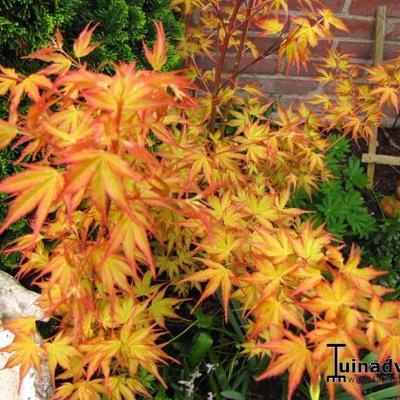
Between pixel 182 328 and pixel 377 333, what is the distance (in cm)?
87

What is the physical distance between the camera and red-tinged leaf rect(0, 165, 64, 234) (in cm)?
78

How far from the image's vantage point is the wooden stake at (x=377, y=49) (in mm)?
2182

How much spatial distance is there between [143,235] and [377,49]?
5.85 ft

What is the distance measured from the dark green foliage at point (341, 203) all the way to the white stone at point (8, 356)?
1.02 meters

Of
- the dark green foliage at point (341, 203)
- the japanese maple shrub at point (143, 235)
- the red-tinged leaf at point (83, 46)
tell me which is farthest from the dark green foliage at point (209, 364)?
the red-tinged leaf at point (83, 46)

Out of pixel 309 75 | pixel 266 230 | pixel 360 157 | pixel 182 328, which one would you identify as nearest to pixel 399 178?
pixel 360 157

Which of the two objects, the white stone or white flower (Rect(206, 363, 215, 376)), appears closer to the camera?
the white stone

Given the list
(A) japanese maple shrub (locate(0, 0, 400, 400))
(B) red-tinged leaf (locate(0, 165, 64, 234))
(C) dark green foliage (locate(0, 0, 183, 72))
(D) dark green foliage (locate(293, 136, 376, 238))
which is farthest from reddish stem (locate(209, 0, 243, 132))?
(B) red-tinged leaf (locate(0, 165, 64, 234))

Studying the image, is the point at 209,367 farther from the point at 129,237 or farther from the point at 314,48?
the point at 314,48

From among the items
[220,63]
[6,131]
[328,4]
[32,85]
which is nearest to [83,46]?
[32,85]

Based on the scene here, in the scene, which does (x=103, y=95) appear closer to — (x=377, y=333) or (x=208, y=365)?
(x=377, y=333)

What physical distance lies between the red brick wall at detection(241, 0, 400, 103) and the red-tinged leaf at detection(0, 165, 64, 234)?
152cm

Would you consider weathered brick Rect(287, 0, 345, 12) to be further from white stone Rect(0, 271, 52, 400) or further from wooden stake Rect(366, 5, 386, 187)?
white stone Rect(0, 271, 52, 400)

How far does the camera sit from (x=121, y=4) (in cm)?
152
